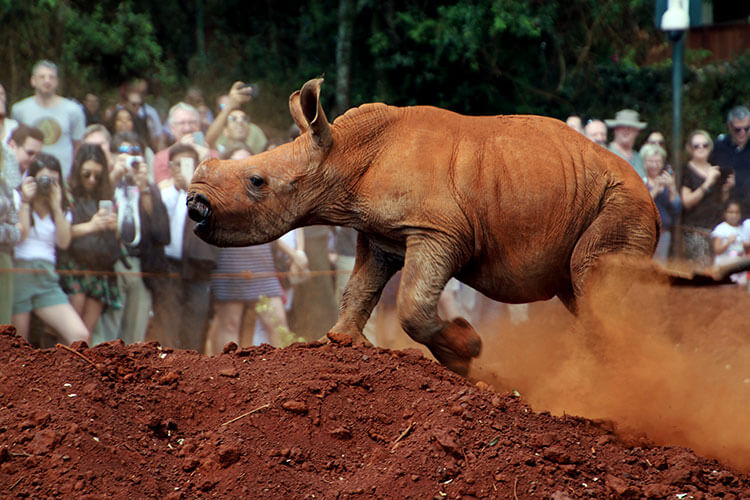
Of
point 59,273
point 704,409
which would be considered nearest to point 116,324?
point 59,273

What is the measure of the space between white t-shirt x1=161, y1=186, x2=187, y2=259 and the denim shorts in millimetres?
1031

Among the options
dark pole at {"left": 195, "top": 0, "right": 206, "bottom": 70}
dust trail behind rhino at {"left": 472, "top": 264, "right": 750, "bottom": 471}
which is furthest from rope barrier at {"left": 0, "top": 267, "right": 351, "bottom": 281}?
dark pole at {"left": 195, "top": 0, "right": 206, "bottom": 70}

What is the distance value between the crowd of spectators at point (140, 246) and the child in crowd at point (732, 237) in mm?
13

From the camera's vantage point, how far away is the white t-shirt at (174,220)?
28.8 feet

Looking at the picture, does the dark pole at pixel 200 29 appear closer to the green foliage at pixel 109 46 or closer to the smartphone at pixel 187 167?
the green foliage at pixel 109 46

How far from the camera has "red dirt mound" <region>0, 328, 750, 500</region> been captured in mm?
3900

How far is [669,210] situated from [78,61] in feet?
32.9

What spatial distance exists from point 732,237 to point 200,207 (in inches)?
255

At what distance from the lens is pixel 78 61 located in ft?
52.1

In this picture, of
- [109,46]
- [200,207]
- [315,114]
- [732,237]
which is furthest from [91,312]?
[109,46]

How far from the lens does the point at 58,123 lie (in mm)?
9023

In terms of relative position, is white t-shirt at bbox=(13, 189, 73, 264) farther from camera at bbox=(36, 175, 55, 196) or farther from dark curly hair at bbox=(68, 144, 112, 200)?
dark curly hair at bbox=(68, 144, 112, 200)

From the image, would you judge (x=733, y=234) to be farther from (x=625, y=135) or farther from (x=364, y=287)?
(x=364, y=287)

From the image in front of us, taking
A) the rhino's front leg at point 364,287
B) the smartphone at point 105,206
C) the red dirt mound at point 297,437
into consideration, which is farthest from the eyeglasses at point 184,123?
the red dirt mound at point 297,437
